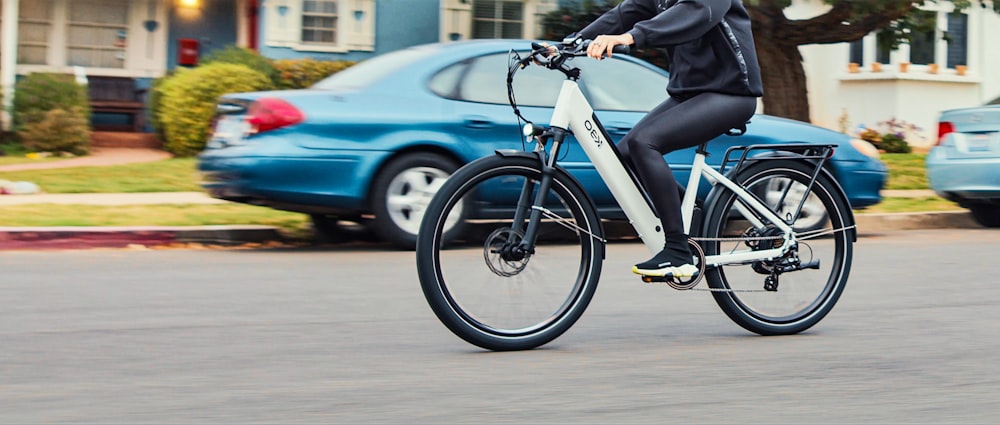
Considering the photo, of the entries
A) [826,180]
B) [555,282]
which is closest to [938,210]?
[826,180]

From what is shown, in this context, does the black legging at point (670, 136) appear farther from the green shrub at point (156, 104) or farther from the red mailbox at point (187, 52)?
the red mailbox at point (187, 52)

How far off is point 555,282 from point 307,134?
13.4 ft

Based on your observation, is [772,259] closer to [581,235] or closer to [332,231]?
[581,235]

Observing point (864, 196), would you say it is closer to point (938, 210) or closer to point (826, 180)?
point (938, 210)

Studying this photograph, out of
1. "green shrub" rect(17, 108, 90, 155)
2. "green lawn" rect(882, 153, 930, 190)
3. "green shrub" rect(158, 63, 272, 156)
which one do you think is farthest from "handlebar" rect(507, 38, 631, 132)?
"green shrub" rect(17, 108, 90, 155)

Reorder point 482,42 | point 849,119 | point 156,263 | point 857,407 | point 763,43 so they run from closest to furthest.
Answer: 1. point 857,407
2. point 156,263
3. point 482,42
4. point 763,43
5. point 849,119

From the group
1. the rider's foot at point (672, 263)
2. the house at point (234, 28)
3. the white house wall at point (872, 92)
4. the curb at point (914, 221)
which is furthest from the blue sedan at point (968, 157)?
the white house wall at point (872, 92)

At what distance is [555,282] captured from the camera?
5.45m

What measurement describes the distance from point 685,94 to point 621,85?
4485mm

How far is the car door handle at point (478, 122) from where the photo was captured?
963 cm

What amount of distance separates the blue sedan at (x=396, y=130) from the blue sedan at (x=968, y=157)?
238cm

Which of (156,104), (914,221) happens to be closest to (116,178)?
(156,104)

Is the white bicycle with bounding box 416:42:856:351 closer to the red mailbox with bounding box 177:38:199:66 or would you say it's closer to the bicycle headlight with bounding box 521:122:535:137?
the bicycle headlight with bounding box 521:122:535:137

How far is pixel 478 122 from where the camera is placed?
380 inches
